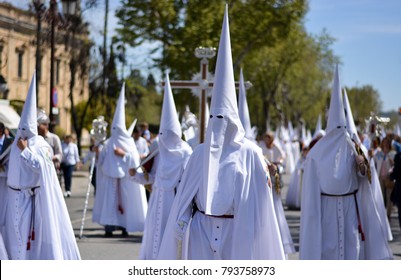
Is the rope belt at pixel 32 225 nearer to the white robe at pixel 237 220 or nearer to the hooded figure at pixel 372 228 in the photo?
the white robe at pixel 237 220

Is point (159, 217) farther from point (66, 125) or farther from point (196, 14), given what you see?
point (66, 125)

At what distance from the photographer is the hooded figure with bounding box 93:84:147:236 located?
641 inches

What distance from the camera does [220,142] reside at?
7.59m

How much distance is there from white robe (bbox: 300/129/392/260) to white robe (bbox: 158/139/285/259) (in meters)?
3.19

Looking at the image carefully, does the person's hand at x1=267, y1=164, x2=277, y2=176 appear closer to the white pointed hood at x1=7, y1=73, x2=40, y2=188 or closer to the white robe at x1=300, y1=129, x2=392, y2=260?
the white robe at x1=300, y1=129, x2=392, y2=260

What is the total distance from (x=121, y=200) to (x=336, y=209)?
629 cm

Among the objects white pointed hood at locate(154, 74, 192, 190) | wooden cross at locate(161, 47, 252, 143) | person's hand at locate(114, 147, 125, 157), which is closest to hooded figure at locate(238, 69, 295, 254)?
wooden cross at locate(161, 47, 252, 143)

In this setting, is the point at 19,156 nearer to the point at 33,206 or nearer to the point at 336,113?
the point at 33,206

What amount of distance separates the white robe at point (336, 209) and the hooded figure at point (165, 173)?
74.9 inches

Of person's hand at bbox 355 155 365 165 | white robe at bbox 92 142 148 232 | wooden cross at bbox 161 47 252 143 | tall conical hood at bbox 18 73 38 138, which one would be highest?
wooden cross at bbox 161 47 252 143

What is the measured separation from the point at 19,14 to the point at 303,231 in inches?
1987

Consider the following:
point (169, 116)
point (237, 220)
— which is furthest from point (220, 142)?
point (169, 116)

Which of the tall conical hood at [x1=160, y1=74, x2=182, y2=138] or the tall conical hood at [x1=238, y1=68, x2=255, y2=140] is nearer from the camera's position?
the tall conical hood at [x1=160, y1=74, x2=182, y2=138]

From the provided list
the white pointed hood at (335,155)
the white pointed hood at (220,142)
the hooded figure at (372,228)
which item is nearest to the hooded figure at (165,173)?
the white pointed hood at (335,155)
